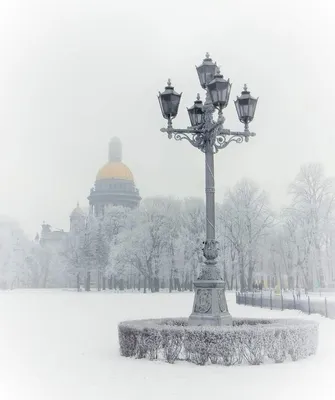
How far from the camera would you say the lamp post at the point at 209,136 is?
35.8 ft

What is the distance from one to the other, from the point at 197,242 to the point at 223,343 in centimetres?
4349

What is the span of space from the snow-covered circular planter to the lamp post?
3.56ft

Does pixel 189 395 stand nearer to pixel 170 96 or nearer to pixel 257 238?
pixel 170 96

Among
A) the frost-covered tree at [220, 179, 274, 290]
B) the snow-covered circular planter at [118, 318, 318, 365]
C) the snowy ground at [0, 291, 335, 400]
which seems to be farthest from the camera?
the frost-covered tree at [220, 179, 274, 290]

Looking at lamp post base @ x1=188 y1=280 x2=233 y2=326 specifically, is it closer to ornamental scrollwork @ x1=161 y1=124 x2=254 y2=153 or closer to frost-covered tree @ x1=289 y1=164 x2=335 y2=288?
ornamental scrollwork @ x1=161 y1=124 x2=254 y2=153

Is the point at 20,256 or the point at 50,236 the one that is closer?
the point at 20,256

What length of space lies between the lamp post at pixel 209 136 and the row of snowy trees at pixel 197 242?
3044 cm

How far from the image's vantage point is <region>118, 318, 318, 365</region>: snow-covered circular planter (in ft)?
32.0

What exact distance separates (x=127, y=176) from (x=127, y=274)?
173 feet

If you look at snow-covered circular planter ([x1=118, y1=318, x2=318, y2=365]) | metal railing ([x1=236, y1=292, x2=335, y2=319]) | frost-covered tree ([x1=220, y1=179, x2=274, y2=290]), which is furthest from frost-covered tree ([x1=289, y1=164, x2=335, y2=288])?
snow-covered circular planter ([x1=118, y1=318, x2=318, y2=365])

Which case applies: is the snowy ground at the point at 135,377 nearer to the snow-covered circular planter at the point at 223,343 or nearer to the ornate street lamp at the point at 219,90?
the snow-covered circular planter at the point at 223,343

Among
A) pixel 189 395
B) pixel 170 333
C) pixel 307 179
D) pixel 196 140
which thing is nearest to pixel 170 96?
pixel 196 140

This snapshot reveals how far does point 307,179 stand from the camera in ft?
135

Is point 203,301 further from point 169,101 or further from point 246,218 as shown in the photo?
point 246,218
